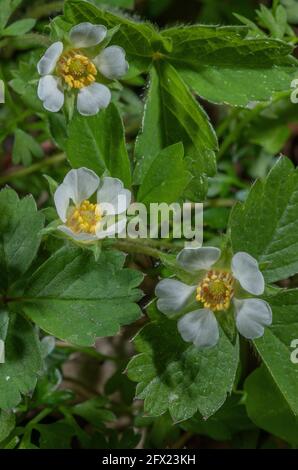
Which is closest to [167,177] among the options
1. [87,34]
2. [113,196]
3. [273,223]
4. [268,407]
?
[113,196]

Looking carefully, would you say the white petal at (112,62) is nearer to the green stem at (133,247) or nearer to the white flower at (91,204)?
the white flower at (91,204)

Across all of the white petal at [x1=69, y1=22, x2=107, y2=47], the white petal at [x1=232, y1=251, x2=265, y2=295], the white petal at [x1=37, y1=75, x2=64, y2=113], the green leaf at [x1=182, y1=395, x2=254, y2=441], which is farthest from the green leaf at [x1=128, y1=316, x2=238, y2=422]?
the white petal at [x1=69, y1=22, x2=107, y2=47]

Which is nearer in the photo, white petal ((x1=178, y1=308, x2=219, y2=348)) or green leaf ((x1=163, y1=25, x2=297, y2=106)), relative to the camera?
white petal ((x1=178, y1=308, x2=219, y2=348))

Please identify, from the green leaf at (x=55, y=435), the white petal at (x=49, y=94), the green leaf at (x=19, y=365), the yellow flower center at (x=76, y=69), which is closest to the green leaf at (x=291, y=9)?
the yellow flower center at (x=76, y=69)

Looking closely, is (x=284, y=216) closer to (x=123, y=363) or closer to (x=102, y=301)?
(x=102, y=301)

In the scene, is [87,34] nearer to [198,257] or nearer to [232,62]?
[232,62]

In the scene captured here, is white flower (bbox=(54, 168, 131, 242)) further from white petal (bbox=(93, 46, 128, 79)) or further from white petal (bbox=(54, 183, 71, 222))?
white petal (bbox=(93, 46, 128, 79))
